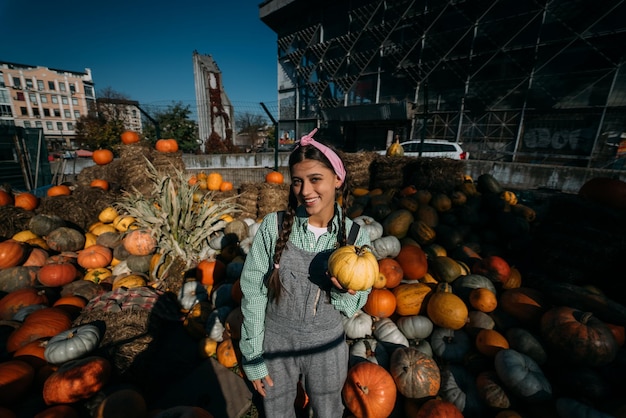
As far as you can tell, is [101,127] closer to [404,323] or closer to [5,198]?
[5,198]

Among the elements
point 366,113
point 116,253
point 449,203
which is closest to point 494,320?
point 449,203

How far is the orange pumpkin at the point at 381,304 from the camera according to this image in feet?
10.6

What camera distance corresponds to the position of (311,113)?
74.0 feet

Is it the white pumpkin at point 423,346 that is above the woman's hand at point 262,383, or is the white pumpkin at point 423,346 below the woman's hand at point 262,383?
below

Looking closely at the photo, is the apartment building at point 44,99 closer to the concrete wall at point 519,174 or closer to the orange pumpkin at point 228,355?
the concrete wall at point 519,174

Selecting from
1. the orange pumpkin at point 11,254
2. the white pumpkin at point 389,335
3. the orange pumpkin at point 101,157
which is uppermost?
the orange pumpkin at point 101,157

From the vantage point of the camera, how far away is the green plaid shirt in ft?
5.82

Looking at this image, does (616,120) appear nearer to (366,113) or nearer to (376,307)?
(366,113)

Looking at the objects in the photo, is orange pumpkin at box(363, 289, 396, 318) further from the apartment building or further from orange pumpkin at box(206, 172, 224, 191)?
the apartment building

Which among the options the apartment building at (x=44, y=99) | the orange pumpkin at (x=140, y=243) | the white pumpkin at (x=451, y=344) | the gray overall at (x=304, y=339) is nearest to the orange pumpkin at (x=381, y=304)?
the white pumpkin at (x=451, y=344)

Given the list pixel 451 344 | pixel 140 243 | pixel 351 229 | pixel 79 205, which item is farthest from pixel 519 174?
pixel 79 205

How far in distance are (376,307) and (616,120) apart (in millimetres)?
16494

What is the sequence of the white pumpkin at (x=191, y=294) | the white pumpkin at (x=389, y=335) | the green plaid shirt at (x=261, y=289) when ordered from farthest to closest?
the white pumpkin at (x=191, y=294) → the white pumpkin at (x=389, y=335) → the green plaid shirt at (x=261, y=289)

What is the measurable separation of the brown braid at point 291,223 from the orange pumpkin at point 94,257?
445 centimetres
